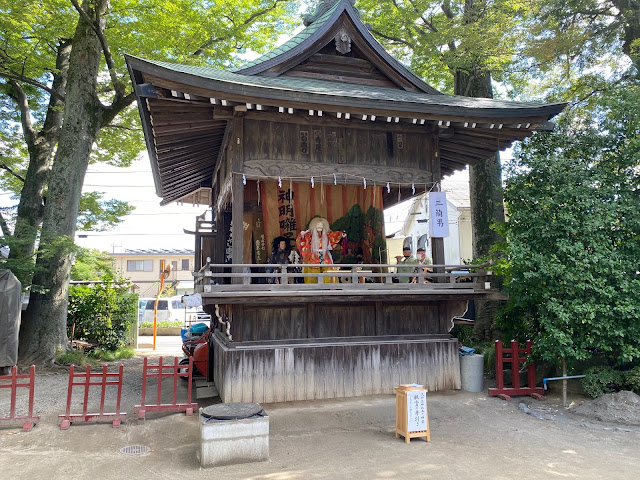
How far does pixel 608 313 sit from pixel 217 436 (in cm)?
749

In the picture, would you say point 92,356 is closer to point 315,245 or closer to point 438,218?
point 315,245

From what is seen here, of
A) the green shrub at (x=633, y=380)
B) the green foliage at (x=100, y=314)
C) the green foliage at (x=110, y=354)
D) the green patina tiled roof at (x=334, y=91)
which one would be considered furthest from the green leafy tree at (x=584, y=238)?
the green foliage at (x=100, y=314)

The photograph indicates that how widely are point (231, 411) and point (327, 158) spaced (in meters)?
5.62

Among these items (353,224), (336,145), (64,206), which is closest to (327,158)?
(336,145)

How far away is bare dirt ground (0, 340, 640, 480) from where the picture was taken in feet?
20.0

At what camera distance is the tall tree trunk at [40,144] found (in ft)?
55.8

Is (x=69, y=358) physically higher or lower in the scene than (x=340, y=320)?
lower

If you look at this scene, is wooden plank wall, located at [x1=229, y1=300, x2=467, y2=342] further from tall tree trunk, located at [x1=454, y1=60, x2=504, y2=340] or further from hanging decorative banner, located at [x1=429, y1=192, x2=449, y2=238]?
tall tree trunk, located at [x1=454, y1=60, x2=504, y2=340]

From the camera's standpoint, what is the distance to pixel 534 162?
32.3 feet

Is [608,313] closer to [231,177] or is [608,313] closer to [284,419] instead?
[284,419]

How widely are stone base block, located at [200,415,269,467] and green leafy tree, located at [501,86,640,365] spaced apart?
5.94 m

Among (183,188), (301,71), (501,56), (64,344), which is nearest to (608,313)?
(301,71)

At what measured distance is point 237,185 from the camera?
30.0 feet

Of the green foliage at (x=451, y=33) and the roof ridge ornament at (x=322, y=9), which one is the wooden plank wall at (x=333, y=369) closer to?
the roof ridge ornament at (x=322, y=9)
